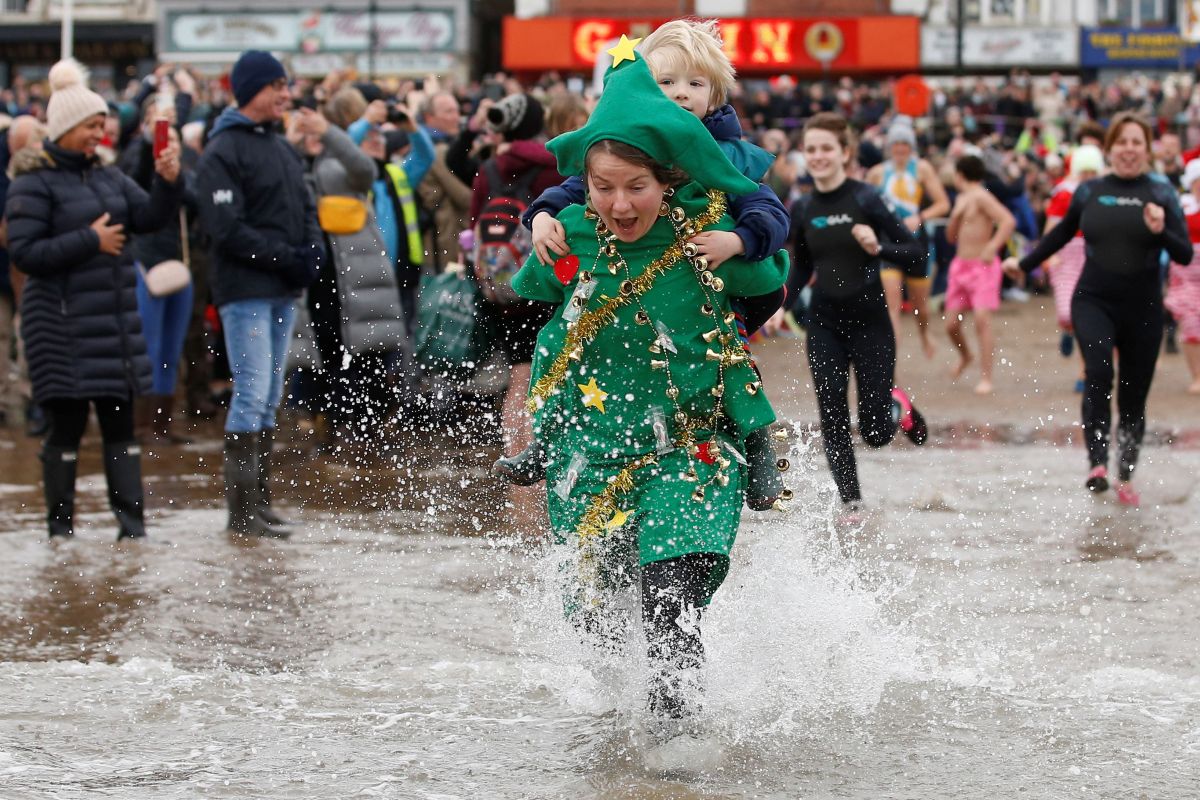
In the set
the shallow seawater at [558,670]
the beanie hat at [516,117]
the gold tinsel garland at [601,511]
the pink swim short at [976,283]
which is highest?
the beanie hat at [516,117]

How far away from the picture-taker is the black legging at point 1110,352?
370 inches

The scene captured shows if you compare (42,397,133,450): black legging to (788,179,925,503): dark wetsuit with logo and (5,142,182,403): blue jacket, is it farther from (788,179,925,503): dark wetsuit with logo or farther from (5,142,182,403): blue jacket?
(788,179,925,503): dark wetsuit with logo

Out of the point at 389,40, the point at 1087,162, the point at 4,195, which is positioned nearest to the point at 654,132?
the point at 4,195

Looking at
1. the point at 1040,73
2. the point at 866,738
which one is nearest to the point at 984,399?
the point at 866,738

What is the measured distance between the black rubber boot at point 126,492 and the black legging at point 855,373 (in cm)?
323

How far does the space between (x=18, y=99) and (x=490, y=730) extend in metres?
26.7

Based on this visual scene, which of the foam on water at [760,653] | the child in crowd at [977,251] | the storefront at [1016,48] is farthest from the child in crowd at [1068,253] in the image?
the storefront at [1016,48]

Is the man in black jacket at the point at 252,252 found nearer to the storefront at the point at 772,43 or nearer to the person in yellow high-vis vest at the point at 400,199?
the person in yellow high-vis vest at the point at 400,199

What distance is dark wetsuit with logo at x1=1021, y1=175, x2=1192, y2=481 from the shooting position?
30.9 ft

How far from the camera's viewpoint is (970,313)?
18203 mm

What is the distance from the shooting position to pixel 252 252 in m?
8.20

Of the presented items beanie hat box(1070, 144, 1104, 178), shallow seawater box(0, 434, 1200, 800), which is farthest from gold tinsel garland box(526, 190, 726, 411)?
beanie hat box(1070, 144, 1104, 178)

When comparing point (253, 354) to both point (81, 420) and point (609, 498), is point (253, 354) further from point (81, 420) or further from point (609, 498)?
point (609, 498)

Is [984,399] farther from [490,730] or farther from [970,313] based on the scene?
[490,730]
